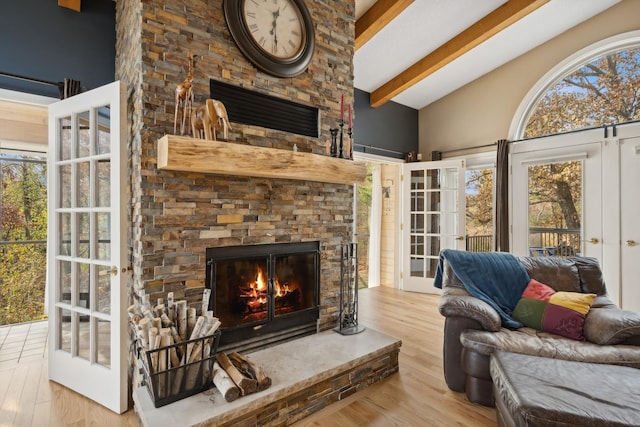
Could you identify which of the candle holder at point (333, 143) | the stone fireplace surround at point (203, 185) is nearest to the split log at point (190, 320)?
the stone fireplace surround at point (203, 185)

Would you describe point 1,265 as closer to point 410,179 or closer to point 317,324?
point 317,324

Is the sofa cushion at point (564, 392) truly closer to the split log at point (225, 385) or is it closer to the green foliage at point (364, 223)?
the split log at point (225, 385)

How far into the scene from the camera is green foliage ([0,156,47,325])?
3.74 meters

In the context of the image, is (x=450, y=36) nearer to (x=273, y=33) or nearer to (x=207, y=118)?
(x=273, y=33)

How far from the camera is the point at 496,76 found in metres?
4.57

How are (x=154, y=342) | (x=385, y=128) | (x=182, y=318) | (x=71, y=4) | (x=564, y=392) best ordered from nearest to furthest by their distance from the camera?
(x=564, y=392), (x=154, y=342), (x=182, y=318), (x=71, y=4), (x=385, y=128)

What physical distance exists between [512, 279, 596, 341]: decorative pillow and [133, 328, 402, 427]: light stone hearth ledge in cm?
95

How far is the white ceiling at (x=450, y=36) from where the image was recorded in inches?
134

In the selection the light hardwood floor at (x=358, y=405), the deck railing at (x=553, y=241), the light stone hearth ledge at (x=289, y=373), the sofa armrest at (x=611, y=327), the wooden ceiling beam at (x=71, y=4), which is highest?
the wooden ceiling beam at (x=71, y=4)

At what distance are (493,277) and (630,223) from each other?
7.05 ft

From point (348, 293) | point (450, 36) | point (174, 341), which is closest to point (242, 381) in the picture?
point (174, 341)

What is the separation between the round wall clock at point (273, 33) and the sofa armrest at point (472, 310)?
207 centimetres

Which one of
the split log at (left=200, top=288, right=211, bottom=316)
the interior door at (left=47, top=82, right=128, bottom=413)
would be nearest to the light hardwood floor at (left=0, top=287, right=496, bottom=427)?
the interior door at (left=47, top=82, right=128, bottom=413)

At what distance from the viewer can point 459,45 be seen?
3818mm
